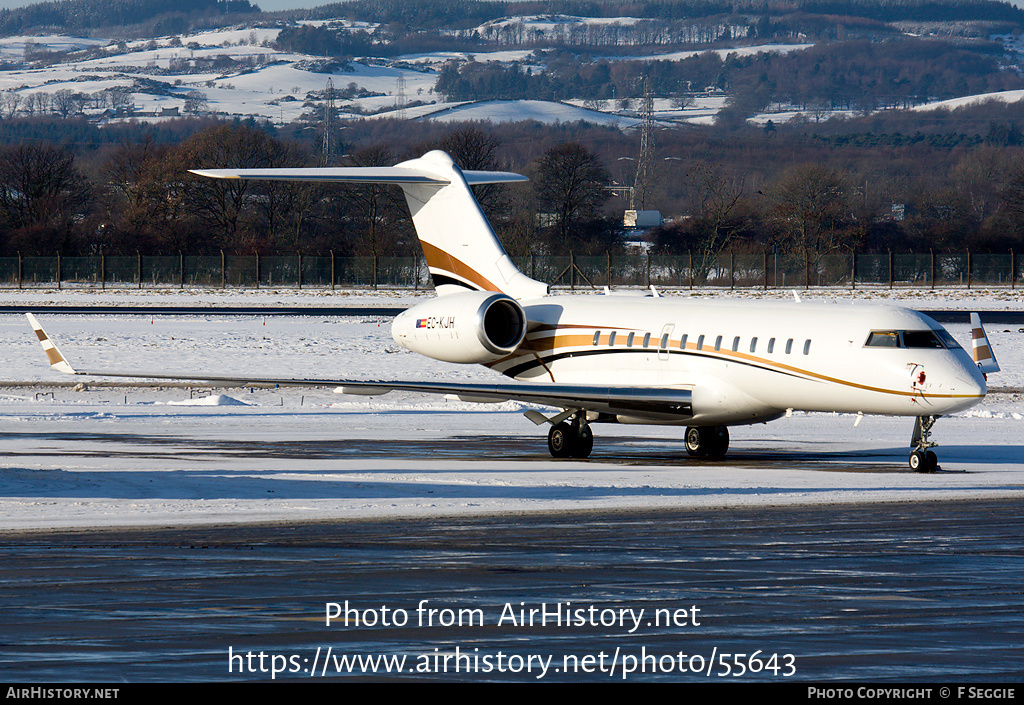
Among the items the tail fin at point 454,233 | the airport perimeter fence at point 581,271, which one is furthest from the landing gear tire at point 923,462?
the airport perimeter fence at point 581,271

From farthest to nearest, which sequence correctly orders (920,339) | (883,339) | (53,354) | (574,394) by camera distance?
1. (574,394)
2. (53,354)
3. (883,339)
4. (920,339)

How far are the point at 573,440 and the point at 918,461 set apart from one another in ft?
18.3

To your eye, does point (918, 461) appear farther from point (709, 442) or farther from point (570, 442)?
point (570, 442)

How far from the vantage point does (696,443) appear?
22.2 metres

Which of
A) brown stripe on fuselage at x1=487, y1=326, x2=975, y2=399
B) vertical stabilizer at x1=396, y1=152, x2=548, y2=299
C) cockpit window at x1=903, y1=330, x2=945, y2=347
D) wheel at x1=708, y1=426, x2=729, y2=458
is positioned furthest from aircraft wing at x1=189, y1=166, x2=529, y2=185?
cockpit window at x1=903, y1=330, x2=945, y2=347

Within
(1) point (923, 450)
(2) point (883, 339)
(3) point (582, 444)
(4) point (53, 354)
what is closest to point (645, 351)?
(3) point (582, 444)

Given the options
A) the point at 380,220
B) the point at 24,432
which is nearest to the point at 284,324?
the point at 24,432

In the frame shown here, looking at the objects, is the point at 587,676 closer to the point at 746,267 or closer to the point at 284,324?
the point at 284,324

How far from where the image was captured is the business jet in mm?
19469

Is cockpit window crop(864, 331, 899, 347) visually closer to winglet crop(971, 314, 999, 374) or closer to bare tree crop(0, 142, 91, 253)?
winglet crop(971, 314, 999, 374)

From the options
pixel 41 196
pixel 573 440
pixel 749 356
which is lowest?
pixel 41 196

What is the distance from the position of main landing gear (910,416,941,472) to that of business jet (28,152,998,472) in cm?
2

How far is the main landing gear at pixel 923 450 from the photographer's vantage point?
63.9ft
